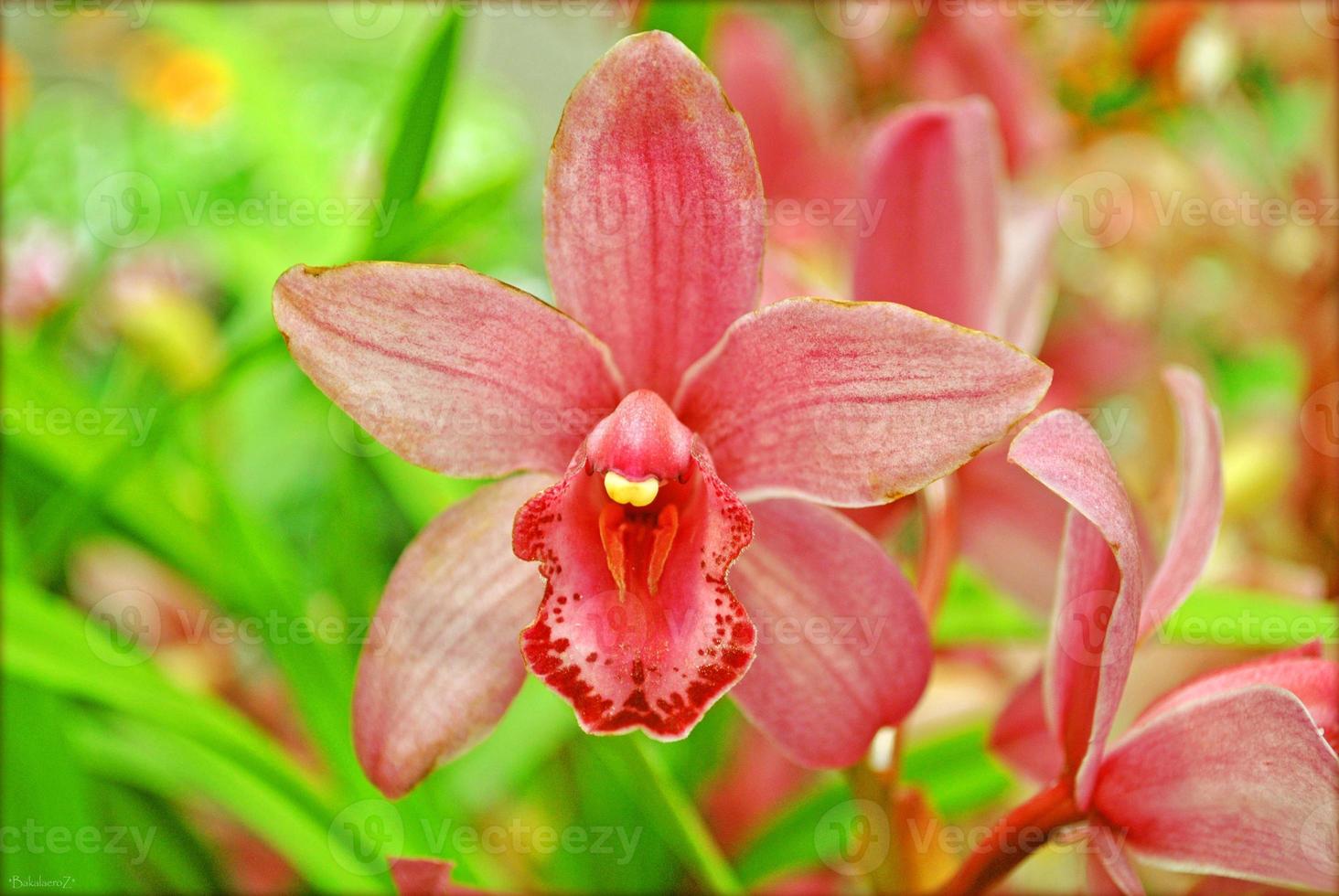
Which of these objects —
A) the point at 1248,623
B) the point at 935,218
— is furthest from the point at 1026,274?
the point at 1248,623

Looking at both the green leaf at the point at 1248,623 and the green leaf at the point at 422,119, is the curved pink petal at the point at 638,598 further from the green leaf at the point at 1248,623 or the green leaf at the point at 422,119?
the green leaf at the point at 1248,623

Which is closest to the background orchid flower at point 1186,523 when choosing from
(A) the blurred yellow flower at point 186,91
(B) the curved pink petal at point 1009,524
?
(B) the curved pink petal at point 1009,524

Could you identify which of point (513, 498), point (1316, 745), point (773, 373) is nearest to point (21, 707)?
point (513, 498)

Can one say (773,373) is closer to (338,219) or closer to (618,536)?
(618,536)

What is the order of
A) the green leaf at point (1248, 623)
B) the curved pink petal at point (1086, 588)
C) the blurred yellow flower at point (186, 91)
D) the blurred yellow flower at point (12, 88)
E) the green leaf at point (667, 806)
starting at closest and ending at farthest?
the curved pink petal at point (1086, 588)
the green leaf at point (667, 806)
the green leaf at point (1248, 623)
the blurred yellow flower at point (12, 88)
the blurred yellow flower at point (186, 91)

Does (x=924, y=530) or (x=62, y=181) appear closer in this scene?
(x=924, y=530)

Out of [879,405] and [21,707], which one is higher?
[879,405]
